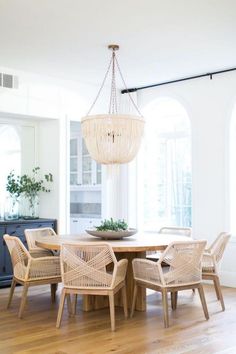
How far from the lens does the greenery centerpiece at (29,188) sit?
6.81 metres

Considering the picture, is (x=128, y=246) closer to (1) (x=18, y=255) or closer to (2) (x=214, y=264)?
(2) (x=214, y=264)

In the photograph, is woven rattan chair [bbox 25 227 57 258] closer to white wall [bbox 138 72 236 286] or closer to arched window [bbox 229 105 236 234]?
white wall [bbox 138 72 236 286]

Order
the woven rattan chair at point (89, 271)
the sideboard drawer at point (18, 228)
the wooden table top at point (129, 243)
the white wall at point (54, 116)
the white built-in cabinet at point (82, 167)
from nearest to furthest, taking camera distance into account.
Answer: the woven rattan chair at point (89, 271), the wooden table top at point (129, 243), the sideboard drawer at point (18, 228), the white wall at point (54, 116), the white built-in cabinet at point (82, 167)

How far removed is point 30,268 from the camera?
461 cm

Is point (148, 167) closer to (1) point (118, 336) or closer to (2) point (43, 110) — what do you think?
(2) point (43, 110)

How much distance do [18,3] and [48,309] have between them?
3.01m

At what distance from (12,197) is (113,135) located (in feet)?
8.43

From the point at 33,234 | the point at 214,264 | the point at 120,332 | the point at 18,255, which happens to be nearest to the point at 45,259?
the point at 18,255

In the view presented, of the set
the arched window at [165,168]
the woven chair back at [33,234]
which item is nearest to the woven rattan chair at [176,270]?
the woven chair back at [33,234]

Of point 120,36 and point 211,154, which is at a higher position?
point 120,36

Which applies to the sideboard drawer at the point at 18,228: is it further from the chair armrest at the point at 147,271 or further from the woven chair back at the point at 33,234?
the chair armrest at the point at 147,271

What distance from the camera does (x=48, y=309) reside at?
4906mm

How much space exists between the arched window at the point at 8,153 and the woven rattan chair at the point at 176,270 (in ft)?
10.1

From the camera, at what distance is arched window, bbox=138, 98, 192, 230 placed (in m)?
7.12
